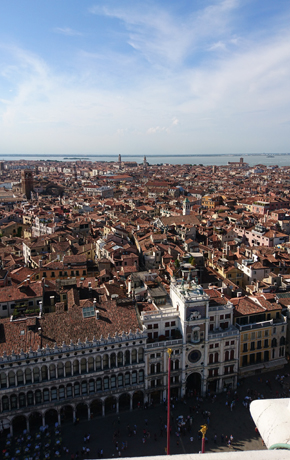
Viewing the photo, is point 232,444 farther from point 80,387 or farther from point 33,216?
point 33,216

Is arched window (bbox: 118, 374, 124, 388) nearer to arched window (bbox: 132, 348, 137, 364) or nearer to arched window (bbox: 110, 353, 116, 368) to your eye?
arched window (bbox: 110, 353, 116, 368)

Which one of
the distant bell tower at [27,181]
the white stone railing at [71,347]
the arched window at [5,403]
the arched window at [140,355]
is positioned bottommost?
the arched window at [5,403]

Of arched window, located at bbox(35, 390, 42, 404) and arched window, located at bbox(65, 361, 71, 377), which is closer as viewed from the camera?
arched window, located at bbox(35, 390, 42, 404)

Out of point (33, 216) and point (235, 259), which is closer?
point (235, 259)

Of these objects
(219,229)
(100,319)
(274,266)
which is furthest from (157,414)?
(219,229)

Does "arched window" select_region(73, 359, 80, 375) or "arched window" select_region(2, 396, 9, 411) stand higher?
"arched window" select_region(73, 359, 80, 375)

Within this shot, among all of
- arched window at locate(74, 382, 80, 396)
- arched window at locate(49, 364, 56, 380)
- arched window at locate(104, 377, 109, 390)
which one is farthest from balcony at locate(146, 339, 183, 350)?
arched window at locate(49, 364, 56, 380)

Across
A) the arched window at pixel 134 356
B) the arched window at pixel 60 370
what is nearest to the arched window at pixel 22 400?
the arched window at pixel 60 370

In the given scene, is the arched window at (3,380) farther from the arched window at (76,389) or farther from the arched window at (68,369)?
the arched window at (76,389)

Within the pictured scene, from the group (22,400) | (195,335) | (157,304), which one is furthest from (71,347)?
(195,335)
